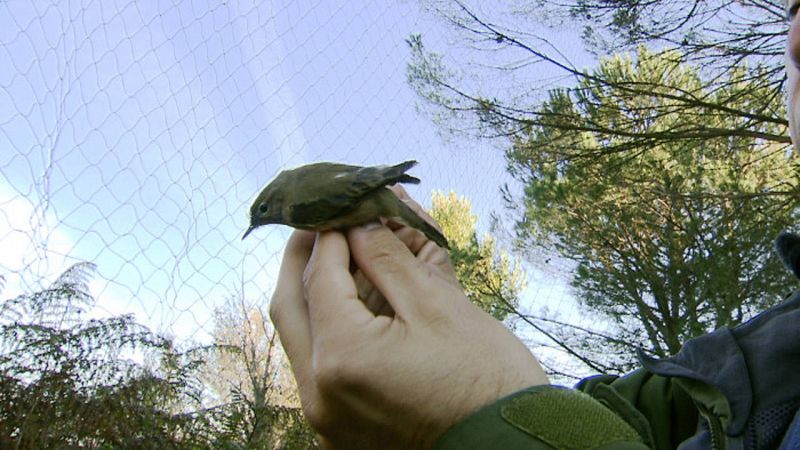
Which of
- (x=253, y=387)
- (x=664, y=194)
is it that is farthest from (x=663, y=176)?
(x=253, y=387)

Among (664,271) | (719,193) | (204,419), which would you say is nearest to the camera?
(204,419)

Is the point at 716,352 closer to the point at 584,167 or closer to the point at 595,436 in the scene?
the point at 595,436

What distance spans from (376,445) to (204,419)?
99.9 inches

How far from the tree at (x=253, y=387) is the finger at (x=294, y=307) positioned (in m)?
2.24

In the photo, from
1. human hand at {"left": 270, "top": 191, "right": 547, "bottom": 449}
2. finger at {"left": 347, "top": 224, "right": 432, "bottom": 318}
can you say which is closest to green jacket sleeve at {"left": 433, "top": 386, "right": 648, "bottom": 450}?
human hand at {"left": 270, "top": 191, "right": 547, "bottom": 449}

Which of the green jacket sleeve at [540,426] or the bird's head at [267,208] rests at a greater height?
the bird's head at [267,208]

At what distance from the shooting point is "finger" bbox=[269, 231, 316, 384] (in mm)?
860

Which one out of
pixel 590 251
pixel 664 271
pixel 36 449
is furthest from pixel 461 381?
pixel 590 251

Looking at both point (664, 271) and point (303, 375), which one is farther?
point (664, 271)

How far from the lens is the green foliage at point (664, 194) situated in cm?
512

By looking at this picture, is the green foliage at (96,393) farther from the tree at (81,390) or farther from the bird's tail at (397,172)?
the bird's tail at (397,172)

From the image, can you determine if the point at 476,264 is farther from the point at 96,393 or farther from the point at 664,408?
the point at 664,408

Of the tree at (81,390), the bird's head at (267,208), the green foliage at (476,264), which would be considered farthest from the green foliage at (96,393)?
the green foliage at (476,264)

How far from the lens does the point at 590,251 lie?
6.86 metres
